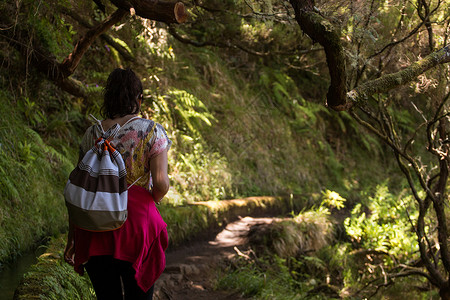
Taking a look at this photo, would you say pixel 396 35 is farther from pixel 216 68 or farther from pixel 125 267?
pixel 216 68

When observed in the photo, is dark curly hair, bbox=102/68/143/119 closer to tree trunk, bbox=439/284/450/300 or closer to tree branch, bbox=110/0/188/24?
tree branch, bbox=110/0/188/24

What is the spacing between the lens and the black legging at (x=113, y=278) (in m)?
2.49

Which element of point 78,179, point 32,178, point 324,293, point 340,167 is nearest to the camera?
point 78,179

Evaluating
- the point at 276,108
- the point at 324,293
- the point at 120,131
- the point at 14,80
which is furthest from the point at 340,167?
the point at 120,131

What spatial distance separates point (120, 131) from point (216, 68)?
11480 mm

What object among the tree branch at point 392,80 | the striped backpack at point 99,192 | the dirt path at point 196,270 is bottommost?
the dirt path at point 196,270

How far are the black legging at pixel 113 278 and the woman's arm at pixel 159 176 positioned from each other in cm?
43

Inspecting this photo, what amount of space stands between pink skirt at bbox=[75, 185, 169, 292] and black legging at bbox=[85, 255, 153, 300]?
5cm

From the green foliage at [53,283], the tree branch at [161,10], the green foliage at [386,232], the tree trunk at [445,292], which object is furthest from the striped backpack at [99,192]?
the green foliage at [386,232]

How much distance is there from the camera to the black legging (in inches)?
98.2

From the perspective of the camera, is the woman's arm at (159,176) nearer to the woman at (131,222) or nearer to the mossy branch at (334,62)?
the woman at (131,222)

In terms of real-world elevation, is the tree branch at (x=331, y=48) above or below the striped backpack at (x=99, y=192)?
above

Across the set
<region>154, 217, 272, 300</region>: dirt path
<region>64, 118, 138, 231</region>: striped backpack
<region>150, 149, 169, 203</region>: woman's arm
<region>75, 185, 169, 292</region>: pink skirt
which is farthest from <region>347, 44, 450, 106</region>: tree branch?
<region>154, 217, 272, 300</region>: dirt path

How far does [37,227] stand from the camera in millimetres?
5297
